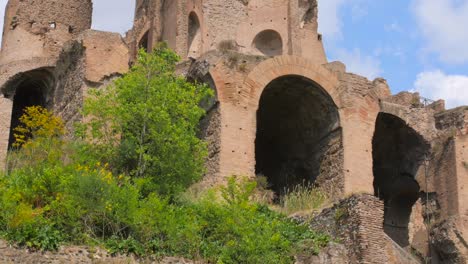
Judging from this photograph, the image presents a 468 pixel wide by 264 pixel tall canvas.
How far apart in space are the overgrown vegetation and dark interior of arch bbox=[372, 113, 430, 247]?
6738 mm

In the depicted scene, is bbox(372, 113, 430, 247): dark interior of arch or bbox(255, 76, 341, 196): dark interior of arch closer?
bbox(255, 76, 341, 196): dark interior of arch

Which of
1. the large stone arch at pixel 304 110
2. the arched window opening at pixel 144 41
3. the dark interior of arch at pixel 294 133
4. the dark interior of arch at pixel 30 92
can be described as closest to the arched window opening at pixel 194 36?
the arched window opening at pixel 144 41

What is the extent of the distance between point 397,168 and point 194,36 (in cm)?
798

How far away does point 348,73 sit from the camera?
71.5 ft

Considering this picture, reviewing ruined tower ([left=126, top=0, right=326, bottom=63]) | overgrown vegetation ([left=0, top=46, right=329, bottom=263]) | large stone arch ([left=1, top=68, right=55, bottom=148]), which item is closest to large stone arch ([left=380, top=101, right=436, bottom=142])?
ruined tower ([left=126, top=0, right=326, bottom=63])

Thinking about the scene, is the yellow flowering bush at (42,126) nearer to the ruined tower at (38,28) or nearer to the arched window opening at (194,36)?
the ruined tower at (38,28)

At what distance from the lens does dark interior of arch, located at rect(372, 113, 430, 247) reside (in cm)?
2428

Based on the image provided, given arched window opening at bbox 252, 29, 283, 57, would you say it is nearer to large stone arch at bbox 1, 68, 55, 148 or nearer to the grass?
large stone arch at bbox 1, 68, 55, 148

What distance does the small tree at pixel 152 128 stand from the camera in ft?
55.6

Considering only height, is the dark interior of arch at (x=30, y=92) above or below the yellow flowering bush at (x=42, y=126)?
above

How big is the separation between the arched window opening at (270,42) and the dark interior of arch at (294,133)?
673 cm

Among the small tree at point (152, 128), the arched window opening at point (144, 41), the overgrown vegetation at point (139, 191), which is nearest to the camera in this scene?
the overgrown vegetation at point (139, 191)

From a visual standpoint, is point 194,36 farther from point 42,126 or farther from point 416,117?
point 42,126

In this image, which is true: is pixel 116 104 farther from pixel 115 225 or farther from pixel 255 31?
pixel 255 31
